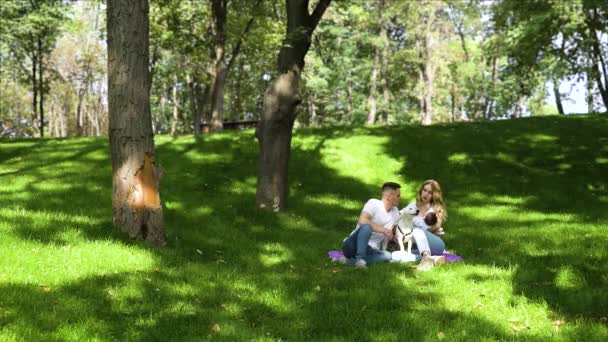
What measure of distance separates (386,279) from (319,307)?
161 centimetres

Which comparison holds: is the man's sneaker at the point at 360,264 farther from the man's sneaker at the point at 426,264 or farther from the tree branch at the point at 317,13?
the tree branch at the point at 317,13

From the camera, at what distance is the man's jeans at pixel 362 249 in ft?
29.9

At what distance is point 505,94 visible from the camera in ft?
152

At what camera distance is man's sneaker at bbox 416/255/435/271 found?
8.65 m

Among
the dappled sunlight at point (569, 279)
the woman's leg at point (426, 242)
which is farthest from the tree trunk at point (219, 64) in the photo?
the dappled sunlight at point (569, 279)

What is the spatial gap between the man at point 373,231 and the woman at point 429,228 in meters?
0.51

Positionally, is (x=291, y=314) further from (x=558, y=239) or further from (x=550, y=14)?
(x=550, y=14)

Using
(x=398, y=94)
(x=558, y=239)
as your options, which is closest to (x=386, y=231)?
(x=558, y=239)

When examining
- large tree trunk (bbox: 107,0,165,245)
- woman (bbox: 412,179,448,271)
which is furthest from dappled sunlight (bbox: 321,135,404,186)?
large tree trunk (bbox: 107,0,165,245)

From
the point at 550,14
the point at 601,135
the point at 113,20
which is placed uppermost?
the point at 550,14

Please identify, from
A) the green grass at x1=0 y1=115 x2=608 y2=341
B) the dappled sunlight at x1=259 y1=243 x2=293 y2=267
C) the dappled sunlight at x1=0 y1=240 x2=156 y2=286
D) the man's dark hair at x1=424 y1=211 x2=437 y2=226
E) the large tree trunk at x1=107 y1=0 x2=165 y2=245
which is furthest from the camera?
the man's dark hair at x1=424 y1=211 x2=437 y2=226

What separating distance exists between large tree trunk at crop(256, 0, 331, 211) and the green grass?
658 millimetres

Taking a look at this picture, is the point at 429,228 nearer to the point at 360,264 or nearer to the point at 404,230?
the point at 404,230

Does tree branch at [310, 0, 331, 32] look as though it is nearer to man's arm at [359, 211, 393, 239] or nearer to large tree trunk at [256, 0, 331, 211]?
large tree trunk at [256, 0, 331, 211]
